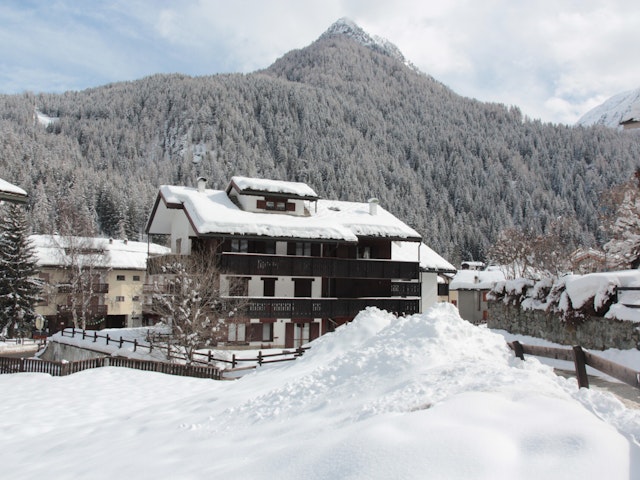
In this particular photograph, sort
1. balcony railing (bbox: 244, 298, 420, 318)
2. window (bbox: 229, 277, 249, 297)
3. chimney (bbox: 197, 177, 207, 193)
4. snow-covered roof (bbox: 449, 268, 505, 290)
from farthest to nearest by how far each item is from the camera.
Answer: snow-covered roof (bbox: 449, 268, 505, 290), chimney (bbox: 197, 177, 207, 193), balcony railing (bbox: 244, 298, 420, 318), window (bbox: 229, 277, 249, 297)

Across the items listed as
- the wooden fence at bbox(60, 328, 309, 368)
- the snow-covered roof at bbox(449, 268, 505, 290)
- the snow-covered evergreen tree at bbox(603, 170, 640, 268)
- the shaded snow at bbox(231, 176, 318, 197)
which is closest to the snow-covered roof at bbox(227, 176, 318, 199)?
the shaded snow at bbox(231, 176, 318, 197)

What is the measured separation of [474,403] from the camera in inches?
290

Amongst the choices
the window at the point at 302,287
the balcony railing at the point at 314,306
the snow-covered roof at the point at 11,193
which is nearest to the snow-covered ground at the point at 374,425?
the snow-covered roof at the point at 11,193

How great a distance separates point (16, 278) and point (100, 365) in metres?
30.1

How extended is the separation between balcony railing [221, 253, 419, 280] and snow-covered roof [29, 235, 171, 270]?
16.1m

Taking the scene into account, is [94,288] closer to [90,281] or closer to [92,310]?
[92,310]

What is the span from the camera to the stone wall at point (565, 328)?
18.2 metres

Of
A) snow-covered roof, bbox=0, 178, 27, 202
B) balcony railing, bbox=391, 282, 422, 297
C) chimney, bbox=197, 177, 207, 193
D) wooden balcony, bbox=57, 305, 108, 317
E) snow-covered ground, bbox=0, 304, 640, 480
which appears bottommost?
wooden balcony, bbox=57, 305, 108, 317

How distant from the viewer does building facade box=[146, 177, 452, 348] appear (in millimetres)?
34625

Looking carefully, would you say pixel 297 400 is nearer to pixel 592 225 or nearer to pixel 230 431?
pixel 230 431

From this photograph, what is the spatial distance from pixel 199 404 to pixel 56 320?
52.5 m

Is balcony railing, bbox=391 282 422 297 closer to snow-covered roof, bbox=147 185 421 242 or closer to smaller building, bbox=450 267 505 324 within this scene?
snow-covered roof, bbox=147 185 421 242

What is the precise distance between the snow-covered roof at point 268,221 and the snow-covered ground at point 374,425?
19.3 metres

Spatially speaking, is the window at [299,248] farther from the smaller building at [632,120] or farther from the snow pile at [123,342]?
the smaller building at [632,120]
